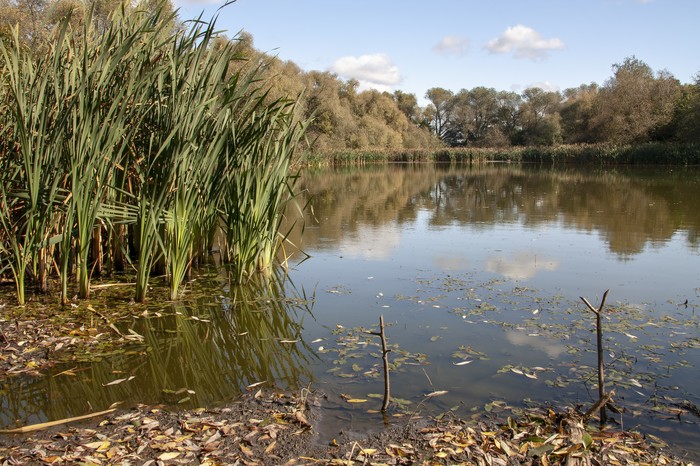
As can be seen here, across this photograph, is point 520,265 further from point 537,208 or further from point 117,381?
point 537,208

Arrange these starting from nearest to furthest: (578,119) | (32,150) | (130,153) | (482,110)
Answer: (32,150) < (130,153) < (578,119) < (482,110)

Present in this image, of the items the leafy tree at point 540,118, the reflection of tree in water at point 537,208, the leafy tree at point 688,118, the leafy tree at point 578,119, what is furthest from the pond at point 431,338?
the leafy tree at point 540,118

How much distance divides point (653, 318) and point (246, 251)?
13.2ft

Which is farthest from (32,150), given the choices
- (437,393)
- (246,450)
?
(437,393)

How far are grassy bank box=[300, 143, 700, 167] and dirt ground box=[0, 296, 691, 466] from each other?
88.1ft

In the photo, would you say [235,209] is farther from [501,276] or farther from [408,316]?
[501,276]

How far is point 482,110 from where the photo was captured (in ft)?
255

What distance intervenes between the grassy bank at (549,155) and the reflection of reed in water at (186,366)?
24754mm

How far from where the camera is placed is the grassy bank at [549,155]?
36844mm

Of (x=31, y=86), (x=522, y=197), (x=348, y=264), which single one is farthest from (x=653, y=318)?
(x=522, y=197)

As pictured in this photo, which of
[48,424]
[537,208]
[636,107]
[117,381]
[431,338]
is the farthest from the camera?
[636,107]

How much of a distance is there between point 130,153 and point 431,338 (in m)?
3.33

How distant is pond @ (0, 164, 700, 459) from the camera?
3529 mm

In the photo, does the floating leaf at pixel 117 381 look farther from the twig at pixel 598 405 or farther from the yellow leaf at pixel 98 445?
the twig at pixel 598 405
